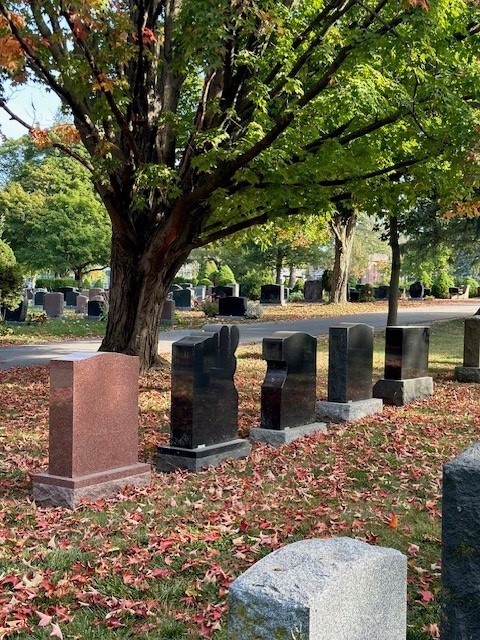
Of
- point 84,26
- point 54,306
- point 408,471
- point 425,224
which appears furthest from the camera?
point 54,306

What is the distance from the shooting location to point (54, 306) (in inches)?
1293

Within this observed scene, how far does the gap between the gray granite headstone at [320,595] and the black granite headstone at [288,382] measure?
665cm

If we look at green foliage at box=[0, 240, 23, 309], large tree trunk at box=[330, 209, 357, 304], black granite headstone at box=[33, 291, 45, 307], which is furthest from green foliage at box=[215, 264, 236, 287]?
green foliage at box=[0, 240, 23, 309]

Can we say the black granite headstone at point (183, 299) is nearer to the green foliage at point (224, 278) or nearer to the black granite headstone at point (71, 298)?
the black granite headstone at point (71, 298)

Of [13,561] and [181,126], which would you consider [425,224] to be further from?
[13,561]

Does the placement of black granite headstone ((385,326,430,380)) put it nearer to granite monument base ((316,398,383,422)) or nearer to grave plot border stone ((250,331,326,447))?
granite monument base ((316,398,383,422))

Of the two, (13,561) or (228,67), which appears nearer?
A: (13,561)

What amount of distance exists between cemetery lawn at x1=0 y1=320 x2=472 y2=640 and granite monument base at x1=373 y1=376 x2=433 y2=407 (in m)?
1.59

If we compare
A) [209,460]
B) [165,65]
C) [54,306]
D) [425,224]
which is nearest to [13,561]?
[209,460]

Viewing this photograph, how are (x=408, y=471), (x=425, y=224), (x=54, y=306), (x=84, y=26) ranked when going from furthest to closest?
(x=54, y=306), (x=425, y=224), (x=84, y=26), (x=408, y=471)

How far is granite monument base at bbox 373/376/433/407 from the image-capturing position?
39.9ft

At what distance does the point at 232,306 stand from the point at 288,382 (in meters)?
22.4

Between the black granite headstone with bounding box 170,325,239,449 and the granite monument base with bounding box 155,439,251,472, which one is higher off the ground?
the black granite headstone with bounding box 170,325,239,449

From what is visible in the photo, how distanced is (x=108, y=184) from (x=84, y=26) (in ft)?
8.48
